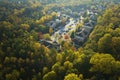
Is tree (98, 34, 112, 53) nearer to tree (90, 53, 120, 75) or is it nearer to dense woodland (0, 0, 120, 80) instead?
dense woodland (0, 0, 120, 80)

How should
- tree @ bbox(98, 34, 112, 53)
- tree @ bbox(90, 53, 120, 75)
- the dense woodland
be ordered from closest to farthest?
tree @ bbox(90, 53, 120, 75) → the dense woodland → tree @ bbox(98, 34, 112, 53)

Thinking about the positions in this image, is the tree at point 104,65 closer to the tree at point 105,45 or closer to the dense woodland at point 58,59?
the dense woodland at point 58,59

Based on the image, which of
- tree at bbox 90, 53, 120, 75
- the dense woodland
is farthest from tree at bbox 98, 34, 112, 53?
tree at bbox 90, 53, 120, 75

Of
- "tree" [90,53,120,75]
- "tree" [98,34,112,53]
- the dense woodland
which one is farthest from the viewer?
"tree" [98,34,112,53]

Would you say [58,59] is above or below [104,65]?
below

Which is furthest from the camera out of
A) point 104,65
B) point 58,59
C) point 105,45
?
point 58,59

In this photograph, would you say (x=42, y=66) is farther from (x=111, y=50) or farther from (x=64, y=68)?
(x=111, y=50)

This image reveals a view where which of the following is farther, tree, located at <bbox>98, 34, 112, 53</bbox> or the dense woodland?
tree, located at <bbox>98, 34, 112, 53</bbox>

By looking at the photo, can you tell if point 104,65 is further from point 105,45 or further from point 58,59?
point 58,59

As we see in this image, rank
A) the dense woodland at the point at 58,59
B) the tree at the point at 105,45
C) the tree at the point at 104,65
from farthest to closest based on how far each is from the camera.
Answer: the tree at the point at 105,45
the dense woodland at the point at 58,59
the tree at the point at 104,65

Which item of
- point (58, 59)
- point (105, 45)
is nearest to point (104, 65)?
point (105, 45)

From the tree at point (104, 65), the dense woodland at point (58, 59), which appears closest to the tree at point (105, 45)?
the dense woodland at point (58, 59)

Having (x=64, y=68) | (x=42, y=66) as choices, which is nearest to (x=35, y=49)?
(x=42, y=66)
